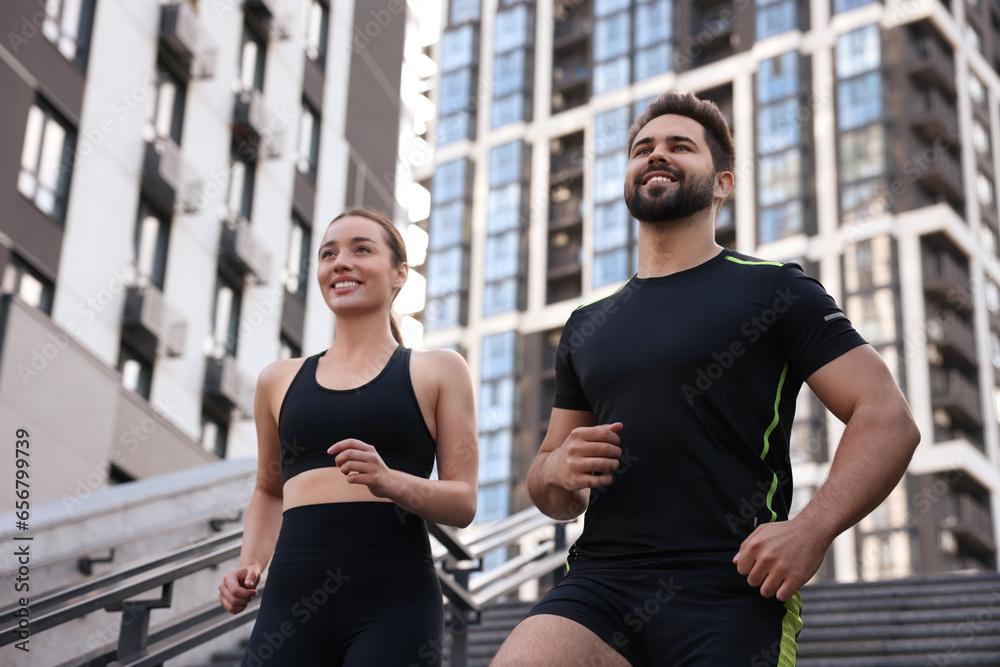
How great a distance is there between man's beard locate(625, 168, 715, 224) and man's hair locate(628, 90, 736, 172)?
0.44 feet

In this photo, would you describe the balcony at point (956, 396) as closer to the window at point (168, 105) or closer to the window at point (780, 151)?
the window at point (780, 151)

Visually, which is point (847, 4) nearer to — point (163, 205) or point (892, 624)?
point (163, 205)

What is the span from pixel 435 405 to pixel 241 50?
25.6 meters

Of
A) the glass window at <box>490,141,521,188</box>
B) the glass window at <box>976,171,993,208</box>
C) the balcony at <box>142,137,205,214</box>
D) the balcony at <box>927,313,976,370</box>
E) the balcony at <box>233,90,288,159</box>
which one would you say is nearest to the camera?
the balcony at <box>142,137,205,214</box>

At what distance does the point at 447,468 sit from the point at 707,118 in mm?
1334

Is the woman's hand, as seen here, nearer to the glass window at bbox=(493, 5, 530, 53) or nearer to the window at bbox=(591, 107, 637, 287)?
the window at bbox=(591, 107, 637, 287)

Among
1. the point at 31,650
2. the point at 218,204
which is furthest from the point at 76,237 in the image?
the point at 31,650

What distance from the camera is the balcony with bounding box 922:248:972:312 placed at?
50.8 meters

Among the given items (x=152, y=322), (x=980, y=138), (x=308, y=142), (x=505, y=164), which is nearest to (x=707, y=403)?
(x=152, y=322)

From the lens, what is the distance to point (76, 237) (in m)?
21.0

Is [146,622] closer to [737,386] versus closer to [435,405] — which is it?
[435,405]

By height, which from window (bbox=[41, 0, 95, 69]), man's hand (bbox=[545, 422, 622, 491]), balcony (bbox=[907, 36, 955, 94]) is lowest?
man's hand (bbox=[545, 422, 622, 491])

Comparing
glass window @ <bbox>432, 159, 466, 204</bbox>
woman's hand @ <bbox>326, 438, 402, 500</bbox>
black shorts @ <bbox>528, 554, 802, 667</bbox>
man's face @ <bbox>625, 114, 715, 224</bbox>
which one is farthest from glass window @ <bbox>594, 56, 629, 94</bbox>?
black shorts @ <bbox>528, 554, 802, 667</bbox>

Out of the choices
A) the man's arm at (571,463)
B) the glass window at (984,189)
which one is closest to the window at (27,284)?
the man's arm at (571,463)
